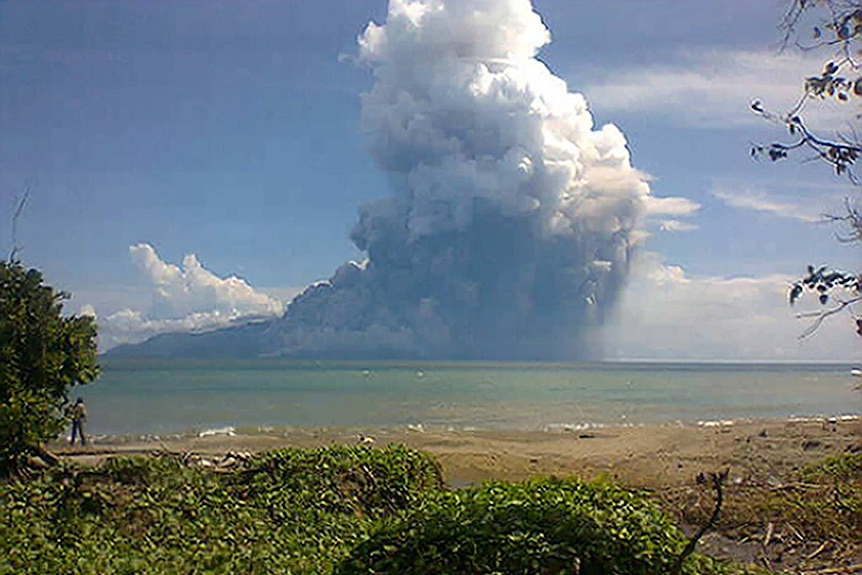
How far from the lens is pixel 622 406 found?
45.5 m

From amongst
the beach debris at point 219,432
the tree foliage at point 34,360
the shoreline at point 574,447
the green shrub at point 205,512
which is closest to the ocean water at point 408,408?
the beach debris at point 219,432

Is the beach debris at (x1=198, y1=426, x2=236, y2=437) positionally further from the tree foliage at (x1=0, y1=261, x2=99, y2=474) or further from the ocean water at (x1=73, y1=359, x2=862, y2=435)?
the tree foliage at (x1=0, y1=261, x2=99, y2=474)

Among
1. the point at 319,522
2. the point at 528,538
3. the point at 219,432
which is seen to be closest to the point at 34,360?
the point at 319,522

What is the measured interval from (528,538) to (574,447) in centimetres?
1916

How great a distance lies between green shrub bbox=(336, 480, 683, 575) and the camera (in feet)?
17.9

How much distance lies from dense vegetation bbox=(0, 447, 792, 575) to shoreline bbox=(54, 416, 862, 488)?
5171 mm

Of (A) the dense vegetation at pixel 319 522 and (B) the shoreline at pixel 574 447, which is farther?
(B) the shoreline at pixel 574 447

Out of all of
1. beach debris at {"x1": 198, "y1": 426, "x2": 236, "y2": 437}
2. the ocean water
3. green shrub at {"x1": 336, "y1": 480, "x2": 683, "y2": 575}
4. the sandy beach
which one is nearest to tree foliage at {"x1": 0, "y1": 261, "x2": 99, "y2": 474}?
the sandy beach

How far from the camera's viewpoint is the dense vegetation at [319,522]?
5.55m

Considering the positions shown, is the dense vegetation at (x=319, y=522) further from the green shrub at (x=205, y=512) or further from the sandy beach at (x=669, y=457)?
the sandy beach at (x=669, y=457)

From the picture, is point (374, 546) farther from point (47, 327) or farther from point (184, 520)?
point (47, 327)

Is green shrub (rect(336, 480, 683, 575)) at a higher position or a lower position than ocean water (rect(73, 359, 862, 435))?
higher

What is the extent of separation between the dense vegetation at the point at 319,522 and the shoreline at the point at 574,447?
517 cm

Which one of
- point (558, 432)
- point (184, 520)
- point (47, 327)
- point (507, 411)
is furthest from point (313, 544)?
point (507, 411)
